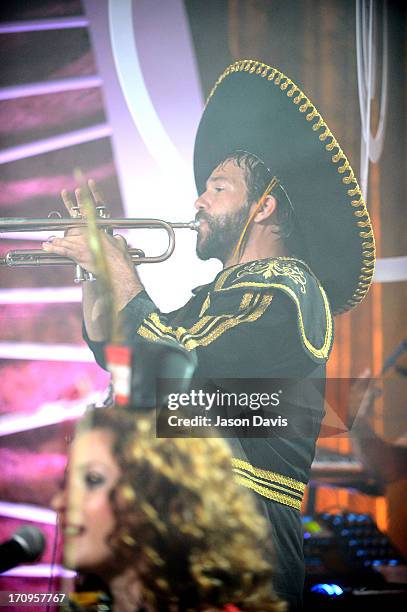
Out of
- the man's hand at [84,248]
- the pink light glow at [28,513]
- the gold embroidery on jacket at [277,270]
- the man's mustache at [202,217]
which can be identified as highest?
the man's mustache at [202,217]

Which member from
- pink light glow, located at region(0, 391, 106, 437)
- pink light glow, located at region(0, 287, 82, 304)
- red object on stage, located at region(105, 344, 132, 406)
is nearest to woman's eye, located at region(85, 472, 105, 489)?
red object on stage, located at region(105, 344, 132, 406)

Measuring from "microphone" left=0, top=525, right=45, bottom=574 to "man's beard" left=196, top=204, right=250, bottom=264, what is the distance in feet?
4.07

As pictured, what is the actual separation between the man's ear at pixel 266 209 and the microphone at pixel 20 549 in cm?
137

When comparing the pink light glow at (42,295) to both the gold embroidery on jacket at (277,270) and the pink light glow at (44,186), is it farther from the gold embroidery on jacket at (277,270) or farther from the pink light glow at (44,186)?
the gold embroidery on jacket at (277,270)

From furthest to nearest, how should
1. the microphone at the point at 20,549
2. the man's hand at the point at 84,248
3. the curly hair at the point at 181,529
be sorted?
1. the man's hand at the point at 84,248
2. the curly hair at the point at 181,529
3. the microphone at the point at 20,549

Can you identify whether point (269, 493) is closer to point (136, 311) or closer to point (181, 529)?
point (181, 529)

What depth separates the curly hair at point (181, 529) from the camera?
1.80 m

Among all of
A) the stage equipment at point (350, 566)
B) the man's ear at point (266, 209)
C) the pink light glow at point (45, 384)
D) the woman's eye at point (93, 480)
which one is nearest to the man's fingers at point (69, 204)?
the pink light glow at point (45, 384)

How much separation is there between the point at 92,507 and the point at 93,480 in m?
0.08

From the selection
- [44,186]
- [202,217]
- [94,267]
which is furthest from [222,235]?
[44,186]

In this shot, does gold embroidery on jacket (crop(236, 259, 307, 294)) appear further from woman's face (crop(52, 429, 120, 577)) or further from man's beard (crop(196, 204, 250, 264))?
woman's face (crop(52, 429, 120, 577))

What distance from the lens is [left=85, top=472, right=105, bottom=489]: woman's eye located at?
197cm

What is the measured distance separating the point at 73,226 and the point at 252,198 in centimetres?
66

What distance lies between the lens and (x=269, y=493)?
7.38 ft
